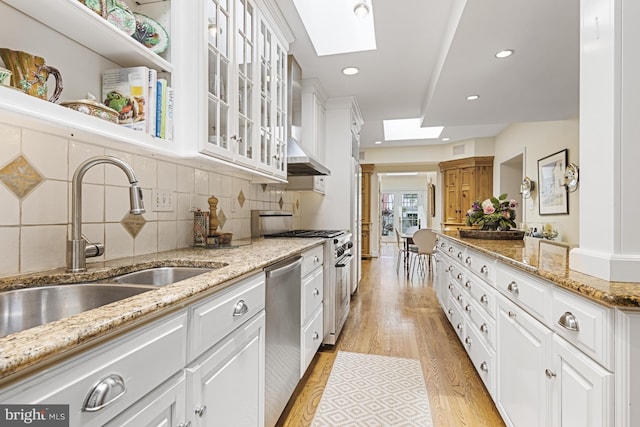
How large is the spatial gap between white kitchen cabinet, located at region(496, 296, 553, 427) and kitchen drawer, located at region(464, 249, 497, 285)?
183 millimetres

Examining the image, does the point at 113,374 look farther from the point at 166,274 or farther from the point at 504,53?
the point at 504,53

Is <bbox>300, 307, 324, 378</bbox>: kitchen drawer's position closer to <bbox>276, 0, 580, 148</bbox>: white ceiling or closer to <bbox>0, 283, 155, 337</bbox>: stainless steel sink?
<bbox>0, 283, 155, 337</bbox>: stainless steel sink

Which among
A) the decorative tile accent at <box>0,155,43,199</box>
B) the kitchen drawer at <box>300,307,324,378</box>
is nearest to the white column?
the kitchen drawer at <box>300,307,324,378</box>

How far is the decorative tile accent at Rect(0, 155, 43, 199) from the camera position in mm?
999

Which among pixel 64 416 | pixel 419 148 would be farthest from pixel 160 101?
pixel 419 148

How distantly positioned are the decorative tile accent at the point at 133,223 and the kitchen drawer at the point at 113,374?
81 centimetres

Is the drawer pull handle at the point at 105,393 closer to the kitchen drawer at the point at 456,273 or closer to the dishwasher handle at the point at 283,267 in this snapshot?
the dishwasher handle at the point at 283,267

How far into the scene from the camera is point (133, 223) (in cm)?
149

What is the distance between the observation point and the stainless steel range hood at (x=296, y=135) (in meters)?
2.63

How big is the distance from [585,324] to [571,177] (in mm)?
3791

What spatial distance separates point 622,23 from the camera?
99cm

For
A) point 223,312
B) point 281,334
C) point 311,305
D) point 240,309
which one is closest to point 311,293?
point 311,305

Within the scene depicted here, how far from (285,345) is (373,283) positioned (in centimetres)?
367

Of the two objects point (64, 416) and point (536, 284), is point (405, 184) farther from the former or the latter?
point (64, 416)
